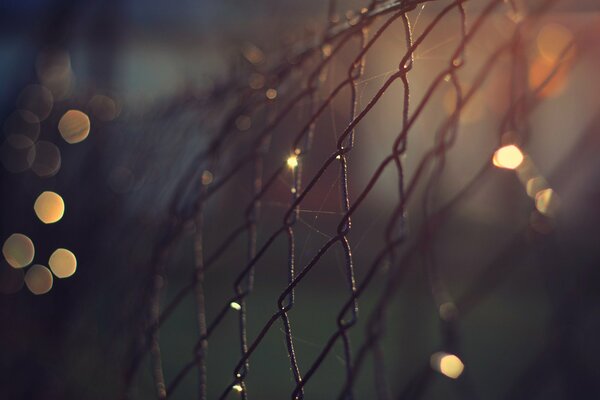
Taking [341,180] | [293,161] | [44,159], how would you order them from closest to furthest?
[341,180] → [293,161] → [44,159]

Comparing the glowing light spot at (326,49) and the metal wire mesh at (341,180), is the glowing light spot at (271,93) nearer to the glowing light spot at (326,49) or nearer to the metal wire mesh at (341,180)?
the metal wire mesh at (341,180)

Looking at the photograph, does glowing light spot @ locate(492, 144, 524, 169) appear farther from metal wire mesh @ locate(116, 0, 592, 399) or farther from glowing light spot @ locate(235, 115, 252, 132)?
glowing light spot @ locate(235, 115, 252, 132)

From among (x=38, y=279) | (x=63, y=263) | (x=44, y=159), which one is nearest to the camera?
(x=63, y=263)

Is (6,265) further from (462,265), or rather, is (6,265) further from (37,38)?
(462,265)

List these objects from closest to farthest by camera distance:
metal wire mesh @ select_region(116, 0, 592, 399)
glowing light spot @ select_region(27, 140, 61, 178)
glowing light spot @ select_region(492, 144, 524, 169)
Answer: metal wire mesh @ select_region(116, 0, 592, 399)
glowing light spot @ select_region(492, 144, 524, 169)
glowing light spot @ select_region(27, 140, 61, 178)

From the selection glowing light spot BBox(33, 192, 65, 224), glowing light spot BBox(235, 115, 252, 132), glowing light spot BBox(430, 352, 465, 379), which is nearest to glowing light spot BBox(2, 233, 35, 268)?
glowing light spot BBox(33, 192, 65, 224)

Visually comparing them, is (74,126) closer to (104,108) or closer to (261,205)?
(104,108)

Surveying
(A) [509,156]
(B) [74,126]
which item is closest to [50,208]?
(B) [74,126]
